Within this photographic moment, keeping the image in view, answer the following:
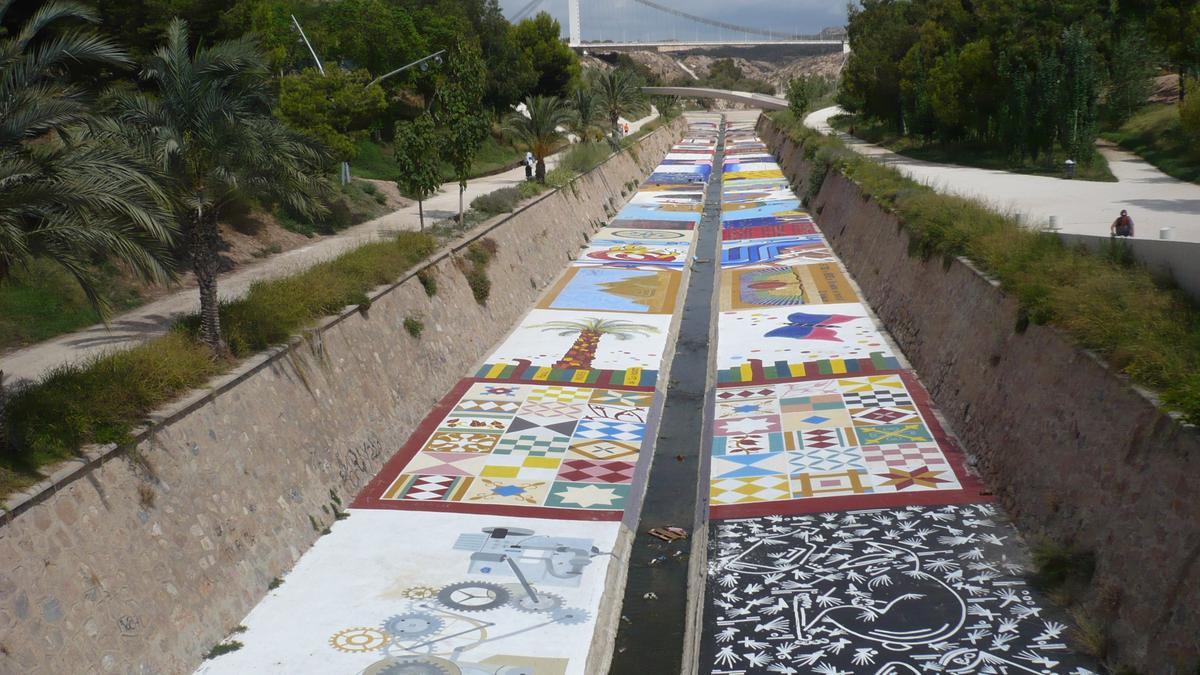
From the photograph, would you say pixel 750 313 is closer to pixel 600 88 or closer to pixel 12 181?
pixel 12 181

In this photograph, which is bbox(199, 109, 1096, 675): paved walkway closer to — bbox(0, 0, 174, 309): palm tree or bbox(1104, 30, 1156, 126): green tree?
bbox(0, 0, 174, 309): palm tree

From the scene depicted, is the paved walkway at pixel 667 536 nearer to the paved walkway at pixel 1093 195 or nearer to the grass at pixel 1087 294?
the grass at pixel 1087 294

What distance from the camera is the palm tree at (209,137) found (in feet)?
46.5

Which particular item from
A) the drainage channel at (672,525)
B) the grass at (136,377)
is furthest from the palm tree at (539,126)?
the grass at (136,377)

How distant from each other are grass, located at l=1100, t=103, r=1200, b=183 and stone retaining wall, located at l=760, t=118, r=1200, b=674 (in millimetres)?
14136

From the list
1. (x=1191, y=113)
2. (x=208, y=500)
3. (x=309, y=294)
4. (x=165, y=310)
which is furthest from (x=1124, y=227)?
(x=165, y=310)

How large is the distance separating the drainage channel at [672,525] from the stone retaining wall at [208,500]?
12.7ft

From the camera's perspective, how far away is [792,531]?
15.2 metres

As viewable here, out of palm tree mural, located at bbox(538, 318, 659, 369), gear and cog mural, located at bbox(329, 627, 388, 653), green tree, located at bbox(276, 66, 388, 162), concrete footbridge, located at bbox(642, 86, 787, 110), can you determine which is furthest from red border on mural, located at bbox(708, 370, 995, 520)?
concrete footbridge, located at bbox(642, 86, 787, 110)

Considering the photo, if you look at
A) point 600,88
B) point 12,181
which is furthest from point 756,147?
point 12,181

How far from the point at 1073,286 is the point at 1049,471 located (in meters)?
3.36

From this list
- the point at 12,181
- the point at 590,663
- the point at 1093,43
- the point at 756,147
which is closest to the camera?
the point at 12,181

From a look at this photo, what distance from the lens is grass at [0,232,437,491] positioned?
11.1 meters

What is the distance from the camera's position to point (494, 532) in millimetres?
15133
